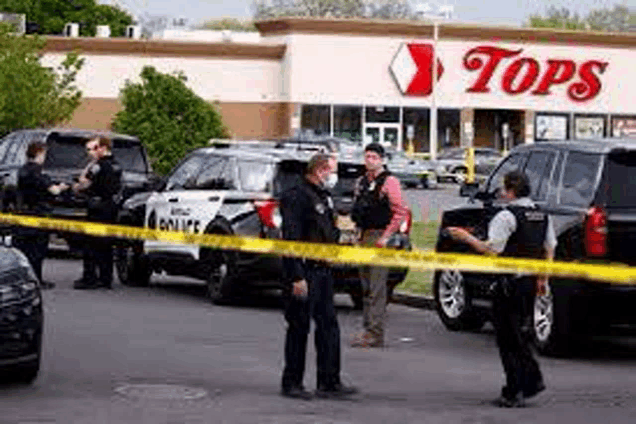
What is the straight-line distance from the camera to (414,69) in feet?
227

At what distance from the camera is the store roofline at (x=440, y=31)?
6844 cm

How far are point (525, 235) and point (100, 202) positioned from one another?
30.4 feet

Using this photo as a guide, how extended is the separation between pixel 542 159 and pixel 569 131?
57613 mm

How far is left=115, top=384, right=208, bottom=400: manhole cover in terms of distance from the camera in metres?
12.1

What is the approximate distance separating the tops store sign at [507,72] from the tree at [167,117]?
34008mm

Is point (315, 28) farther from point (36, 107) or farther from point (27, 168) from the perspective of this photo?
point (27, 168)

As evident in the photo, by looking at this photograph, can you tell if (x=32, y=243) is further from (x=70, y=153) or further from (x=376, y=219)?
(x=376, y=219)

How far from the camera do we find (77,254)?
26625 millimetres

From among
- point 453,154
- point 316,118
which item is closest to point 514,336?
point 453,154

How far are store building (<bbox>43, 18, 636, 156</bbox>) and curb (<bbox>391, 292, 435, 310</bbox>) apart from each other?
46996mm

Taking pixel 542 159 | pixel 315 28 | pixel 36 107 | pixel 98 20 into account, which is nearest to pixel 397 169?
pixel 315 28

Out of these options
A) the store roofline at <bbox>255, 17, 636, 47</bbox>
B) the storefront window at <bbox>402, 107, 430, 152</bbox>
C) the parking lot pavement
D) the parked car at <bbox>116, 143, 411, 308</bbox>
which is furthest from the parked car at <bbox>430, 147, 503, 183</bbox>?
the parking lot pavement

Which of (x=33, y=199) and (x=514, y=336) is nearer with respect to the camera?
(x=514, y=336)

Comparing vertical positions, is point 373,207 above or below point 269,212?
above
